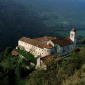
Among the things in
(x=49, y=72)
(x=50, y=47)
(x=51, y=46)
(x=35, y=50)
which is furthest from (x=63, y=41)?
(x=49, y=72)

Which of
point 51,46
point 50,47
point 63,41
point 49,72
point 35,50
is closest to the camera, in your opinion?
point 49,72

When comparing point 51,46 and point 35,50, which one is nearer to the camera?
point 51,46

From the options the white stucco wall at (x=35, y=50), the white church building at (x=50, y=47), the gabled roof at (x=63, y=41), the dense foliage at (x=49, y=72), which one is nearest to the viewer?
the dense foliage at (x=49, y=72)

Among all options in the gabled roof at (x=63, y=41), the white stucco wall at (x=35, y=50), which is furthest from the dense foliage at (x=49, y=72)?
the gabled roof at (x=63, y=41)

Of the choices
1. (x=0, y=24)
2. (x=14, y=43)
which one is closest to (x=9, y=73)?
(x=14, y=43)

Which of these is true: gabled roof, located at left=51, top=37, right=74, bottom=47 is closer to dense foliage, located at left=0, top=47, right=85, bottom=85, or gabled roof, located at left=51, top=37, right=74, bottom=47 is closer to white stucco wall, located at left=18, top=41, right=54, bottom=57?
white stucco wall, located at left=18, top=41, right=54, bottom=57

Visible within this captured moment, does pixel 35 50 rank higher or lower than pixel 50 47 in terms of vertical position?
lower

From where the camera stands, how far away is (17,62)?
186 feet

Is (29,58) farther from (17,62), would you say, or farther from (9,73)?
(9,73)

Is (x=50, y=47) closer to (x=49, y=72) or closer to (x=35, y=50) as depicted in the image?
(x=35, y=50)

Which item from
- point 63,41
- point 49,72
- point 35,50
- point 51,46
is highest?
point 63,41

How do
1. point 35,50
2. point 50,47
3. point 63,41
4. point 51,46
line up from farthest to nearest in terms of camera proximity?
1. point 35,50
2. point 63,41
3. point 51,46
4. point 50,47

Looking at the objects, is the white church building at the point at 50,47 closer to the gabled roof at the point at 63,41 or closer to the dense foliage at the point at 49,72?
the gabled roof at the point at 63,41

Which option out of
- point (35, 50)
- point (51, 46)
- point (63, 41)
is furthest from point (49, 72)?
point (35, 50)
